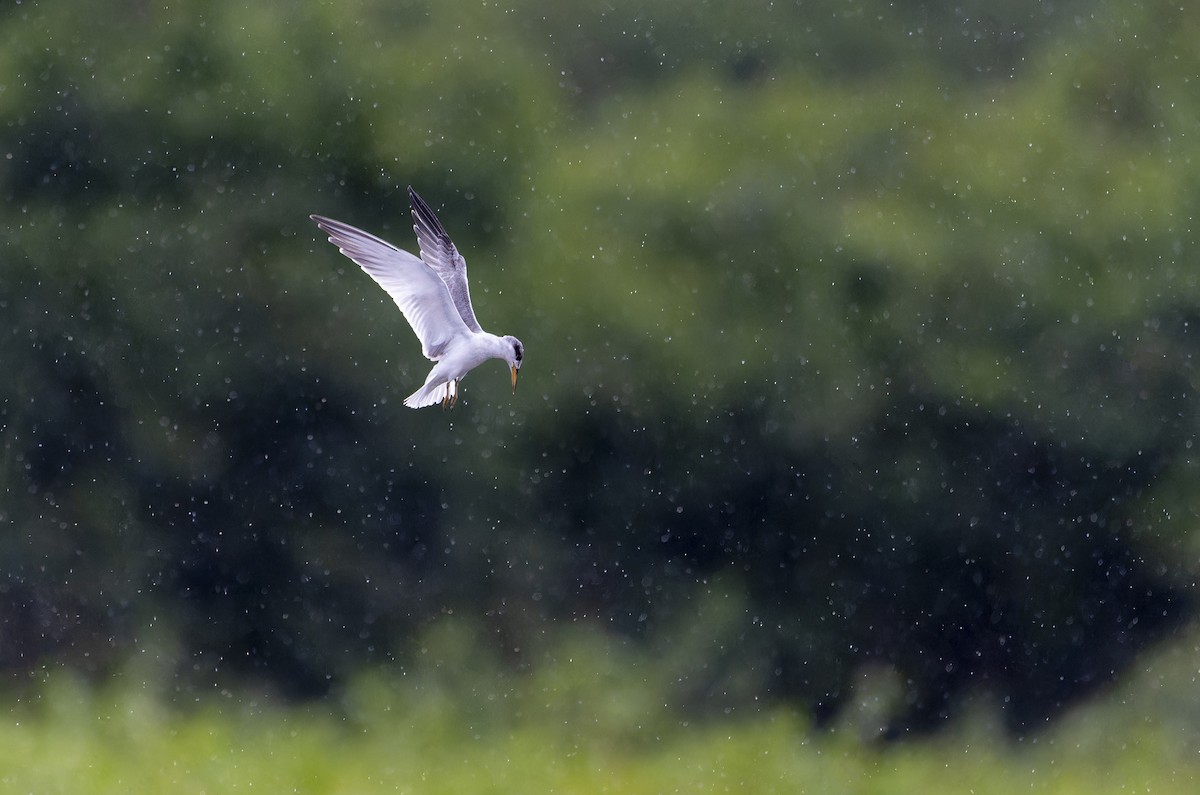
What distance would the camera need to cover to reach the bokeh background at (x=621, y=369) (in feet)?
35.9

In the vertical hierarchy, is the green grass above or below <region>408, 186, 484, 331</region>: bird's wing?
above

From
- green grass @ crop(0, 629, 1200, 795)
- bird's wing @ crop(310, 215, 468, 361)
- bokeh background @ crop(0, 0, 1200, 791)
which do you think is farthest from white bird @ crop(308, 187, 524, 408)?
green grass @ crop(0, 629, 1200, 795)

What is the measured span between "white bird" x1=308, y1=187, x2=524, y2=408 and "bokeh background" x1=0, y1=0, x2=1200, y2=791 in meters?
3.76

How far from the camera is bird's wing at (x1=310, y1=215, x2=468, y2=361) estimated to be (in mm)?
6551

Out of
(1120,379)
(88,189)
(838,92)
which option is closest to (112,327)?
(88,189)

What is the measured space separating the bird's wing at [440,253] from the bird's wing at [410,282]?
5cm

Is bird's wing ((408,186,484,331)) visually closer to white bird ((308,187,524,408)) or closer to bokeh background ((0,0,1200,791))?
white bird ((308,187,524,408))

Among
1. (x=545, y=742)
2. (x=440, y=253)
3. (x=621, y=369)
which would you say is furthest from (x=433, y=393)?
(x=545, y=742)

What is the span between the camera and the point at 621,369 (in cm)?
1123

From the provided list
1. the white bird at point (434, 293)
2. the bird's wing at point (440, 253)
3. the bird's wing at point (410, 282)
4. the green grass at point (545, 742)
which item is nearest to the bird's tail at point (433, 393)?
the white bird at point (434, 293)

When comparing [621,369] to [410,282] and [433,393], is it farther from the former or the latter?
[410,282]

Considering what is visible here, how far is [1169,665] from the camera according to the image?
11.6 metres

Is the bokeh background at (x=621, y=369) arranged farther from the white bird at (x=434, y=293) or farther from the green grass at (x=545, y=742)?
the white bird at (x=434, y=293)

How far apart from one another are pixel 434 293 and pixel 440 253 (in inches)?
11.0
